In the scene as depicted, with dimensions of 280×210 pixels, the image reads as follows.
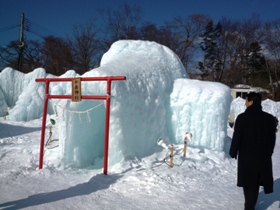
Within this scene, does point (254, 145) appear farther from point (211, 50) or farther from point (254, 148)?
point (211, 50)

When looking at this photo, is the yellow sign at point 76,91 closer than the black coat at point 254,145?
No

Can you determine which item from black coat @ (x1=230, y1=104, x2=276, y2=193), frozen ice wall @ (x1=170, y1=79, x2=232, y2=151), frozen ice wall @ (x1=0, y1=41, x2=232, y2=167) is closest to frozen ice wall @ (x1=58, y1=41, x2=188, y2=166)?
frozen ice wall @ (x1=0, y1=41, x2=232, y2=167)

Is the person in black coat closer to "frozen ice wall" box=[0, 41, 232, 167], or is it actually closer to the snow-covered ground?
the snow-covered ground

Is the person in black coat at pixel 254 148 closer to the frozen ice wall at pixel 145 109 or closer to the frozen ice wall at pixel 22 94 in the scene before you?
the frozen ice wall at pixel 145 109

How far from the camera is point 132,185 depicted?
14.2ft

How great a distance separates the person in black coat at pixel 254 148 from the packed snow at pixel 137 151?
730mm

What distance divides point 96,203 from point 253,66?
24131 millimetres

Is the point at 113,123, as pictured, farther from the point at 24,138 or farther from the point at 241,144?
the point at 24,138

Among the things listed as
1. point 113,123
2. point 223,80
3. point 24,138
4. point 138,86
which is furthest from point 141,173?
point 223,80

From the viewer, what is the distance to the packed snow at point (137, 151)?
3850 mm

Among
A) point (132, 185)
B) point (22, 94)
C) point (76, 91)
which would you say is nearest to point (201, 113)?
point (132, 185)

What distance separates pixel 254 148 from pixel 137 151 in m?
3.20

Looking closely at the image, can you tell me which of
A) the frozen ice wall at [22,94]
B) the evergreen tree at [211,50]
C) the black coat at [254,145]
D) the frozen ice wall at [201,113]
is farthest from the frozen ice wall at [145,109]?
the evergreen tree at [211,50]

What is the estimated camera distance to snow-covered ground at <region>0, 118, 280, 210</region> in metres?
3.64
